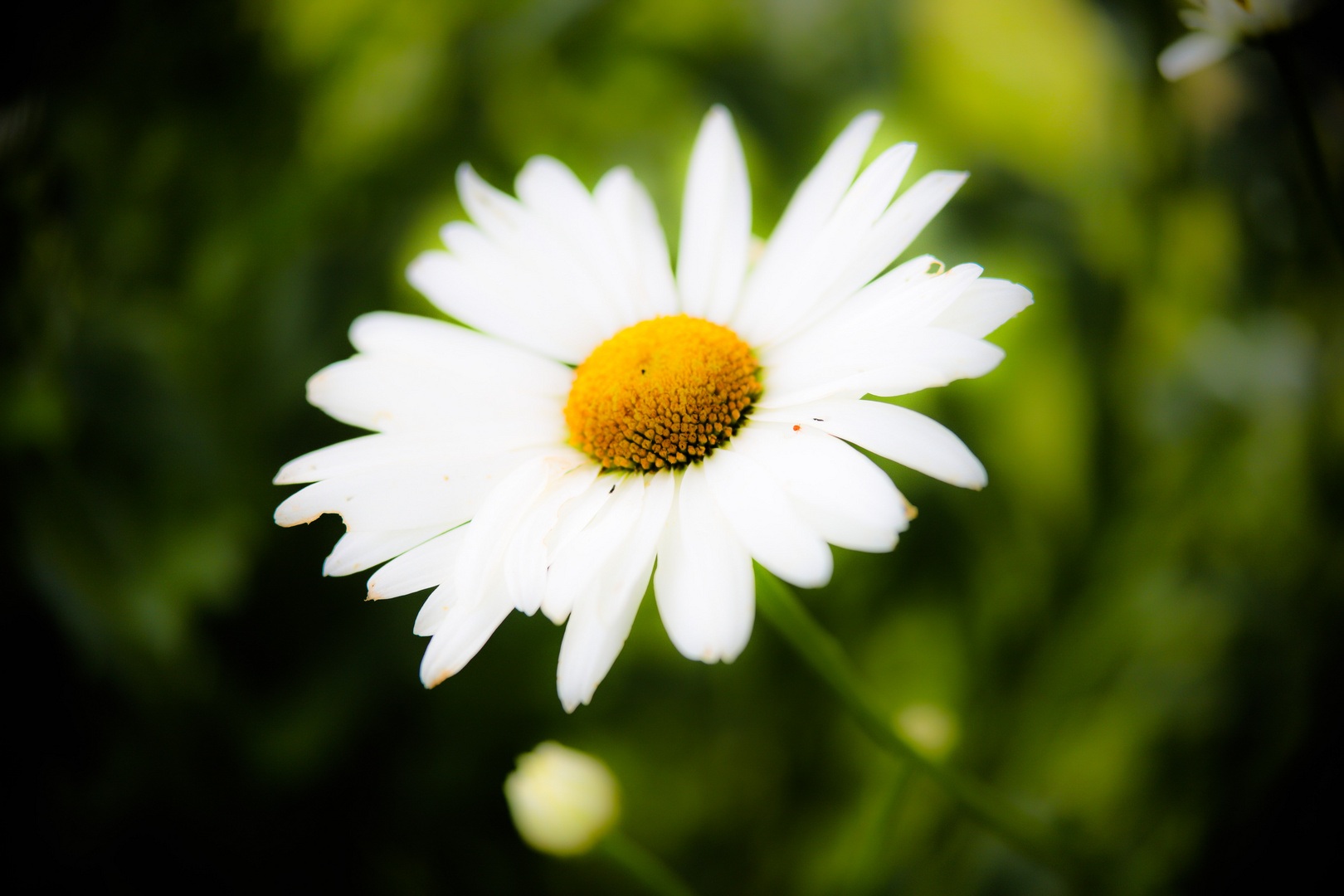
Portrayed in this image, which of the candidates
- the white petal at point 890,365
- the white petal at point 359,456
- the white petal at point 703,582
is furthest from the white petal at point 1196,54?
the white petal at point 359,456

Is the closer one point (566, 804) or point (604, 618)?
point (604, 618)

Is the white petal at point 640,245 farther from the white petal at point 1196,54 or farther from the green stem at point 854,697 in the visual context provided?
the white petal at point 1196,54

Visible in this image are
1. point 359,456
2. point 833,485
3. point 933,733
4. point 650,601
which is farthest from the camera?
point 650,601

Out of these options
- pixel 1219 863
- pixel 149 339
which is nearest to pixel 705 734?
pixel 1219 863

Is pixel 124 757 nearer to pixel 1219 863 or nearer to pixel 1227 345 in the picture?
pixel 1219 863

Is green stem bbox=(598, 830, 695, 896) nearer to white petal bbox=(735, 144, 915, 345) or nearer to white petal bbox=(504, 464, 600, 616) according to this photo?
white petal bbox=(504, 464, 600, 616)

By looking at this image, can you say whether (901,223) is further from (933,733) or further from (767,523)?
(933,733)

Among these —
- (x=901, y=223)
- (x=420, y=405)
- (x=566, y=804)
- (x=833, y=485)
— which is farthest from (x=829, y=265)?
(x=566, y=804)

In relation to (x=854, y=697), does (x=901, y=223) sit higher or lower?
higher
